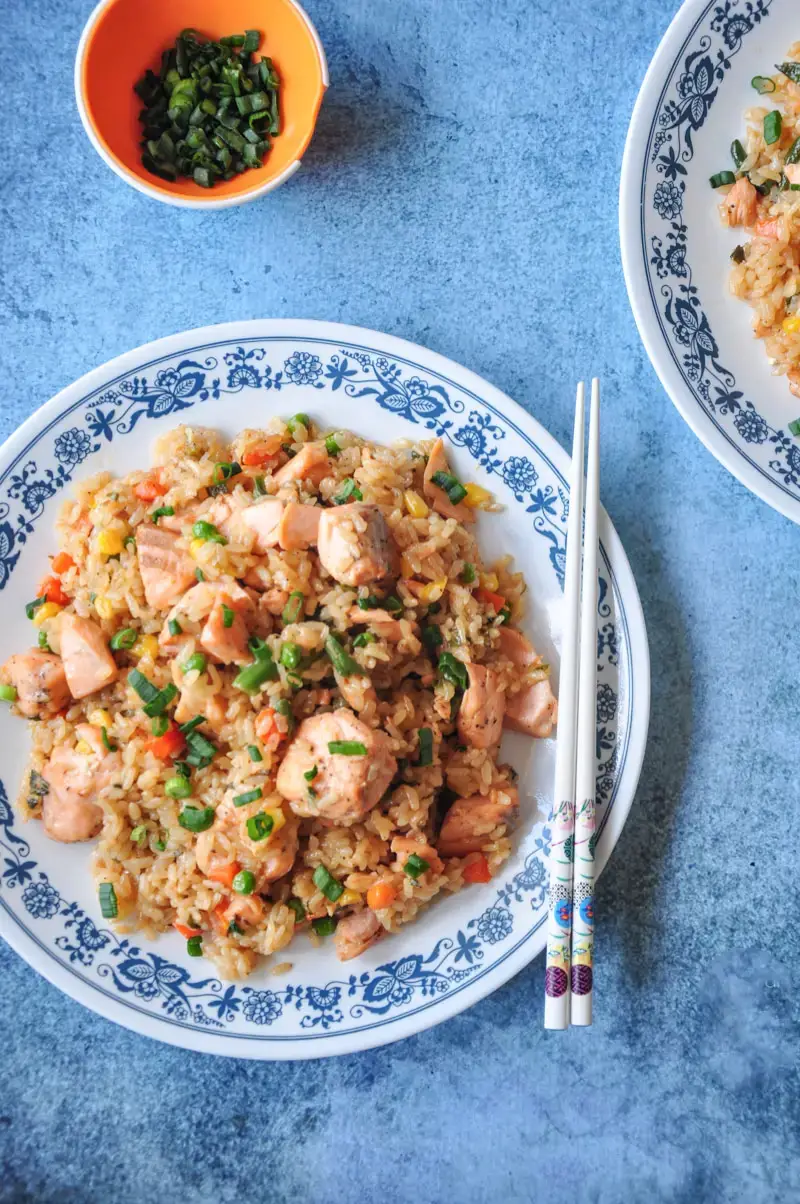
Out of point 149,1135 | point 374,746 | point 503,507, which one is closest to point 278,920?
point 374,746

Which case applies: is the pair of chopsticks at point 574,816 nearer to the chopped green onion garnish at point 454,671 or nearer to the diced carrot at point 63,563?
the chopped green onion garnish at point 454,671

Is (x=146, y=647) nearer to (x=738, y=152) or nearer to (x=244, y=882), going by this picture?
(x=244, y=882)

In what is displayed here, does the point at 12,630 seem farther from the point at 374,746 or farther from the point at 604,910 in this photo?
the point at 604,910

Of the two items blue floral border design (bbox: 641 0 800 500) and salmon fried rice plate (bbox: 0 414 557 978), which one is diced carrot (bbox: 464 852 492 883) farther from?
blue floral border design (bbox: 641 0 800 500)

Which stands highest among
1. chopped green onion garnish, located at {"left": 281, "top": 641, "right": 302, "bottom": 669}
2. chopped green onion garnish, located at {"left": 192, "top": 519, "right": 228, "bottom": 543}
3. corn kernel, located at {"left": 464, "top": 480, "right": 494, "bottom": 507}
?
chopped green onion garnish, located at {"left": 192, "top": 519, "right": 228, "bottom": 543}

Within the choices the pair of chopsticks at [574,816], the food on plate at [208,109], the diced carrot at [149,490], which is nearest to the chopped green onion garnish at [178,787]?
the diced carrot at [149,490]

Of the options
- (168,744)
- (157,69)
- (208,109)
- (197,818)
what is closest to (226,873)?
(197,818)

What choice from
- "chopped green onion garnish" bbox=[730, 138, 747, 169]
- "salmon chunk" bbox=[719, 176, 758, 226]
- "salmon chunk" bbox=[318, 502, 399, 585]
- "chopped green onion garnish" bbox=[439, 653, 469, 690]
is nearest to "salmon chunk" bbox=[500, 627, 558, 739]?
"chopped green onion garnish" bbox=[439, 653, 469, 690]
